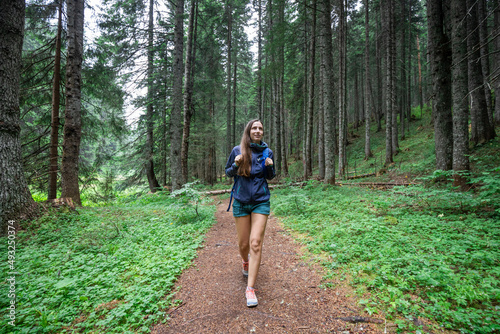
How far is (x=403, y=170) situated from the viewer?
10.7 metres

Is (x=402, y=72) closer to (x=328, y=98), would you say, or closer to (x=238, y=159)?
(x=328, y=98)

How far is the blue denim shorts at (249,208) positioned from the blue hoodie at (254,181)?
0.23ft

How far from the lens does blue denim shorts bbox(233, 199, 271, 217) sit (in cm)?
285

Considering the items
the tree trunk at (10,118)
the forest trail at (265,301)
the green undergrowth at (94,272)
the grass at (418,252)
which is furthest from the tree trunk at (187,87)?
the forest trail at (265,301)

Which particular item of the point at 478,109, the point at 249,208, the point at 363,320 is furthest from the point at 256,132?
the point at 478,109

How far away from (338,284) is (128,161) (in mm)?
13811

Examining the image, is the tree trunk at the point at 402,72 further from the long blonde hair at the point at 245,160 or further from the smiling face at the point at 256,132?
the long blonde hair at the point at 245,160

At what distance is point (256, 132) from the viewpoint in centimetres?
303

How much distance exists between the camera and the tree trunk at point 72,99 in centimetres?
A: 655

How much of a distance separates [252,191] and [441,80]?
7.47 meters

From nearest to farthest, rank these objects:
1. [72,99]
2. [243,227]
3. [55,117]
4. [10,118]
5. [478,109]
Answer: [243,227], [10,118], [72,99], [55,117], [478,109]

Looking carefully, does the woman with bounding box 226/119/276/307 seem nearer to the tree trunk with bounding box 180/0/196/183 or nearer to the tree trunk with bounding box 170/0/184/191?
the tree trunk with bounding box 170/0/184/191

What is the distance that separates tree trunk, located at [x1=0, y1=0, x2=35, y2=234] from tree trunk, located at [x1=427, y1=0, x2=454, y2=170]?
36.8ft

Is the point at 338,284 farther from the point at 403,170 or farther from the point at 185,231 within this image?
the point at 403,170
